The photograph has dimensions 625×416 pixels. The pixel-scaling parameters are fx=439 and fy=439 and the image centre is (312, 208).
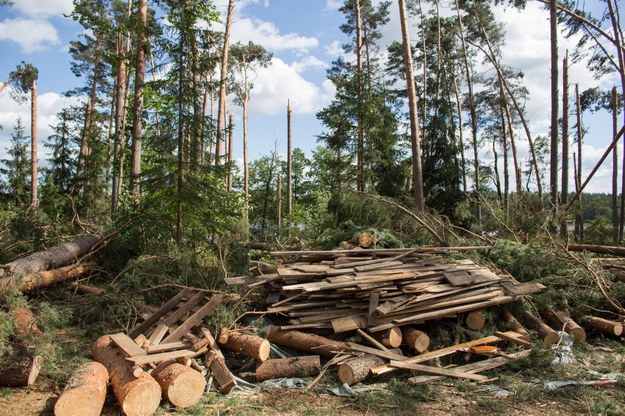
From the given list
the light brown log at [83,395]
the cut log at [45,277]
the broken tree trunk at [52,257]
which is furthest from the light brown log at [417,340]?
the broken tree trunk at [52,257]

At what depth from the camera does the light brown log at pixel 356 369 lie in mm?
4980

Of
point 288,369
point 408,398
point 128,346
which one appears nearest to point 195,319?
point 128,346

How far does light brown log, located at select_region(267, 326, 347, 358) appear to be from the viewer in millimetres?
5559

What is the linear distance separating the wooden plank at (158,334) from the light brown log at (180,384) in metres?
0.83

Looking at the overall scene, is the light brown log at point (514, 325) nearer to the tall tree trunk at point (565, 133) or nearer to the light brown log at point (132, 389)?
the light brown log at point (132, 389)

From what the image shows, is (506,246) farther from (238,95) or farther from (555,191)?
(238,95)

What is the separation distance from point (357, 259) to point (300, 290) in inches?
50.2

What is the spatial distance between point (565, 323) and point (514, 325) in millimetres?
756

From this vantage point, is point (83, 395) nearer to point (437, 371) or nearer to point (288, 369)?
point (288, 369)

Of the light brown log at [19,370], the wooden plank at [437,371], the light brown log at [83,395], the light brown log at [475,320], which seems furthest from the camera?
the light brown log at [475,320]

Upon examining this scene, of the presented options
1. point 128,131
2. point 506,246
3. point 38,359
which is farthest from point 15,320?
point 128,131

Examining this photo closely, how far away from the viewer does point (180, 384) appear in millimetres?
4371

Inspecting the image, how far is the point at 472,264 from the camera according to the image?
7191 mm

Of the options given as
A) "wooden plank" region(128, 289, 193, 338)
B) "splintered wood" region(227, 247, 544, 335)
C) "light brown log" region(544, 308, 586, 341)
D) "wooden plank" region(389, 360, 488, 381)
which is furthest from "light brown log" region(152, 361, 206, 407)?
"light brown log" region(544, 308, 586, 341)
